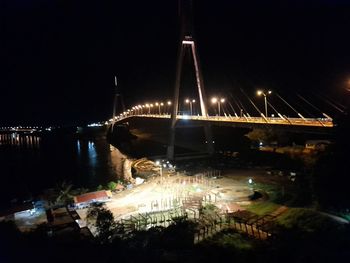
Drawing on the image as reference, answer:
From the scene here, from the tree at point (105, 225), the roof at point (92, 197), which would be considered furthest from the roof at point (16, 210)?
the tree at point (105, 225)

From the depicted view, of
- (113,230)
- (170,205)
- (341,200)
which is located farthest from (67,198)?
(341,200)

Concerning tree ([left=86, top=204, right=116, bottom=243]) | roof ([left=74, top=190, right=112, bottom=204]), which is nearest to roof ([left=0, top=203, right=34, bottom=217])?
roof ([left=74, top=190, right=112, bottom=204])

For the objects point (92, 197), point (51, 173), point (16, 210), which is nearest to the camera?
point (16, 210)

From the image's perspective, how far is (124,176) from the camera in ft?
93.4

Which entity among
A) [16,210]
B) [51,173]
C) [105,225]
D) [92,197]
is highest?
[105,225]

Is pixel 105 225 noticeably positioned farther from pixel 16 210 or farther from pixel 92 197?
pixel 16 210

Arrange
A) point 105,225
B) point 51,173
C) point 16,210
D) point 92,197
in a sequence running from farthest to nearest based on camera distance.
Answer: point 51,173 → point 92,197 → point 16,210 → point 105,225

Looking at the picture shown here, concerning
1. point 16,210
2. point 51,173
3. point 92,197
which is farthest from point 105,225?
point 51,173

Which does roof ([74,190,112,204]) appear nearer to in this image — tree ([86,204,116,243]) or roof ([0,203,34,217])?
roof ([0,203,34,217])

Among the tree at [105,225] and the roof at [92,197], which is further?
the roof at [92,197]

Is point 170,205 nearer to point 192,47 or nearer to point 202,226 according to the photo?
point 202,226

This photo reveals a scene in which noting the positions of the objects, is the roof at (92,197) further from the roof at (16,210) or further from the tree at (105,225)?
the tree at (105,225)

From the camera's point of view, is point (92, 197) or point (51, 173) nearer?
point (92, 197)

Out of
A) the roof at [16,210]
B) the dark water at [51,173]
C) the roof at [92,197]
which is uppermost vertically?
the roof at [92,197]
